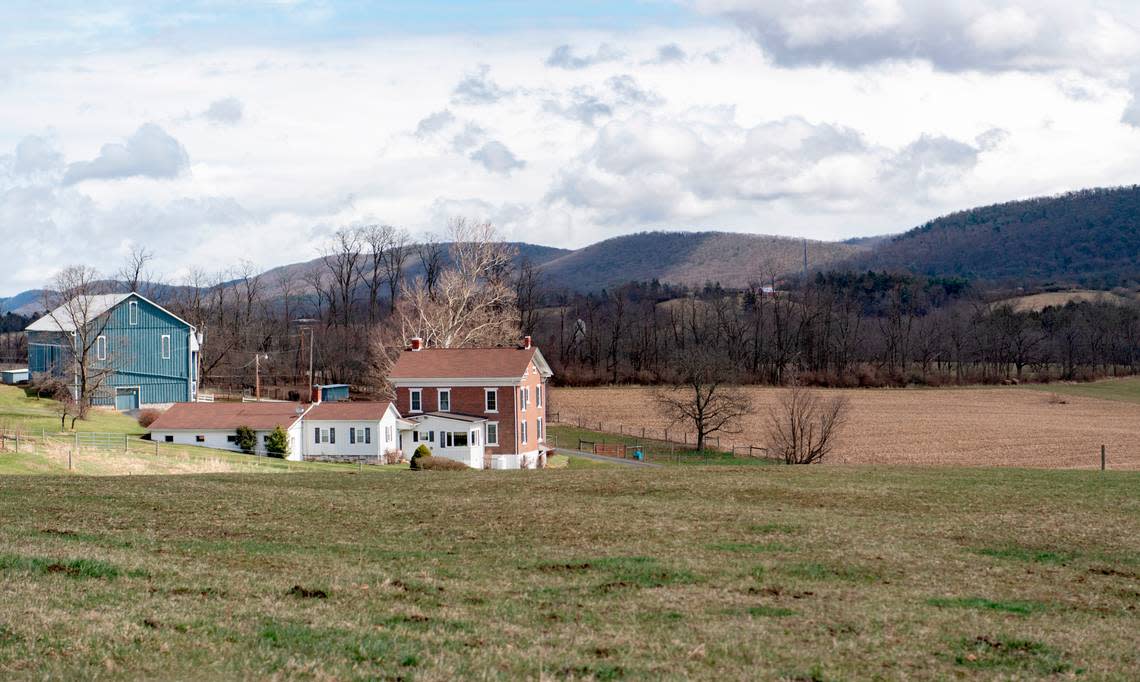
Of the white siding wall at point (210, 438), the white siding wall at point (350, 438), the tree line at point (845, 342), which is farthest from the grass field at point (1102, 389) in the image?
the white siding wall at point (210, 438)

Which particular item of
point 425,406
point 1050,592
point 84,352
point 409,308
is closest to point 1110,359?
point 409,308

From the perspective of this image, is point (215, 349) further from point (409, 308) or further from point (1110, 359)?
point (1110, 359)

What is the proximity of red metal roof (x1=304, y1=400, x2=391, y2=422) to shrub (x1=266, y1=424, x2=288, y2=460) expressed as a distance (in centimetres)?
343

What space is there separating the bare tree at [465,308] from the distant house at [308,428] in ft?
55.5

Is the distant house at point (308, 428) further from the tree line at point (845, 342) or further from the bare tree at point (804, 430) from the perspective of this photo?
the tree line at point (845, 342)

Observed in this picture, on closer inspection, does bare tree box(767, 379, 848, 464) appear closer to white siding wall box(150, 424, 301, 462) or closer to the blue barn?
white siding wall box(150, 424, 301, 462)

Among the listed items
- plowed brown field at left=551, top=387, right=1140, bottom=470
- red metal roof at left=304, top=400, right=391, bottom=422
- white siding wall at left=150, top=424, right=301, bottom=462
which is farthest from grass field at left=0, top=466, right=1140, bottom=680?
plowed brown field at left=551, top=387, right=1140, bottom=470

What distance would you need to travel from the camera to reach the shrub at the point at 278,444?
55.8 m

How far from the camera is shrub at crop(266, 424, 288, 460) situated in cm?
5575

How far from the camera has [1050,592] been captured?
50.0ft

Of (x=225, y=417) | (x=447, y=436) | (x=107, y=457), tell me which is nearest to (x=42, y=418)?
(x=225, y=417)

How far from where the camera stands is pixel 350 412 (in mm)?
58938

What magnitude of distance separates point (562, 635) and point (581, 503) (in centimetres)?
1462

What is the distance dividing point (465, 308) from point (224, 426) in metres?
26.2
